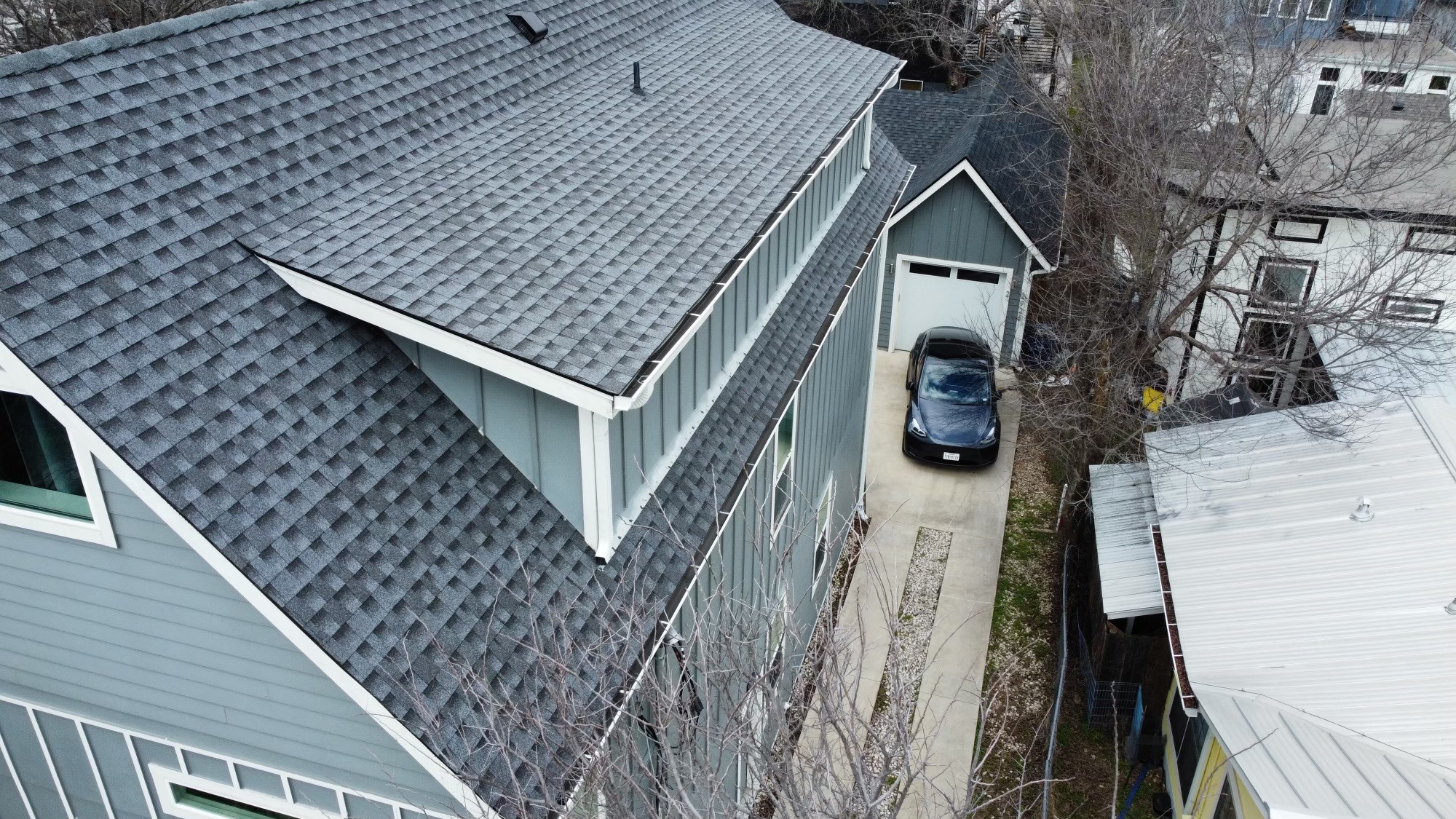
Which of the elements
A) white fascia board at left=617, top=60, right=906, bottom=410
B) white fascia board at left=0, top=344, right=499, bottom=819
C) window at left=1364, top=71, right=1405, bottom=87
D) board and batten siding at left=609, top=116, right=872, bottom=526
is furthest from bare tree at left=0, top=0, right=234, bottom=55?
window at left=1364, top=71, right=1405, bottom=87

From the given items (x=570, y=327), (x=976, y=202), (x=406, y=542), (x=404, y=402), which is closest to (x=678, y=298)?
(x=570, y=327)

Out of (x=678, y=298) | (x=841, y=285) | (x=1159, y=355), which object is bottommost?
(x=1159, y=355)

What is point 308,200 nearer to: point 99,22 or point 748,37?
point 748,37

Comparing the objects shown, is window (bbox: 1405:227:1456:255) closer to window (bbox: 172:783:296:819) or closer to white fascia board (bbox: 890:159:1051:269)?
white fascia board (bbox: 890:159:1051:269)

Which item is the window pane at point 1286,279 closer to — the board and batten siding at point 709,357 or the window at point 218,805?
the board and batten siding at point 709,357

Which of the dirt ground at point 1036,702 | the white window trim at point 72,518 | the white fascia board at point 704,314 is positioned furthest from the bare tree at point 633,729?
the dirt ground at point 1036,702

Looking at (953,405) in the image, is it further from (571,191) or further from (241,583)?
(241,583)
